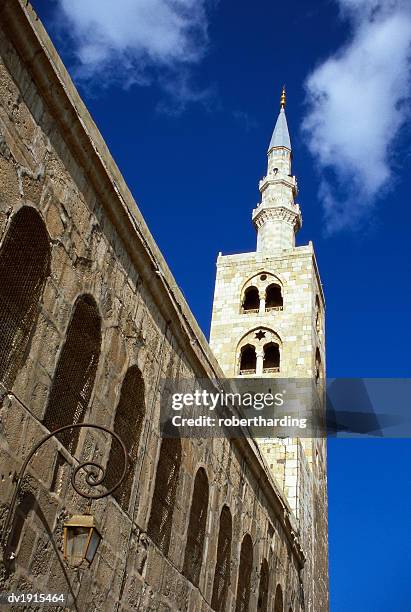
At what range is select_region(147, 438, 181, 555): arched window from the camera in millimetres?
6578

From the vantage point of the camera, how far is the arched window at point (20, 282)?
14.9ft

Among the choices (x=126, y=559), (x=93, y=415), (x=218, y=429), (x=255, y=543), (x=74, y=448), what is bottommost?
(x=126, y=559)

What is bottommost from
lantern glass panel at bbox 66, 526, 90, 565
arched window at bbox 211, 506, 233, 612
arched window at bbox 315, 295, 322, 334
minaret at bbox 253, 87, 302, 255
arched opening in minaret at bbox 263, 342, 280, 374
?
lantern glass panel at bbox 66, 526, 90, 565

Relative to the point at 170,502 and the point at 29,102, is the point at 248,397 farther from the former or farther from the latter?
the point at 29,102

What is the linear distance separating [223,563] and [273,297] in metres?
13.7

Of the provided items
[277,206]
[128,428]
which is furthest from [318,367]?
[128,428]

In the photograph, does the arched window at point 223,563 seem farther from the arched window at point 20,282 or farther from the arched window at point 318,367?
the arched window at point 318,367

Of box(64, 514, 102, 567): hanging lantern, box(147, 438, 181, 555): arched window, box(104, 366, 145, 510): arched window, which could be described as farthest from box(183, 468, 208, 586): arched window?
box(64, 514, 102, 567): hanging lantern

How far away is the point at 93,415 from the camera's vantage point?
541cm

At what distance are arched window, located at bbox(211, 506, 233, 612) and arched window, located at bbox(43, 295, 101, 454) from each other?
3.79 metres

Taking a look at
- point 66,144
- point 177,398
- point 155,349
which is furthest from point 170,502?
point 66,144

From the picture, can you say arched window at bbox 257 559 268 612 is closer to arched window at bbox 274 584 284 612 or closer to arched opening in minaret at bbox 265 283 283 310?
arched window at bbox 274 584 284 612

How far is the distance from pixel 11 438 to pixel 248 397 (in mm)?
10896

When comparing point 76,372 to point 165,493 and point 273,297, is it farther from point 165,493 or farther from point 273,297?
point 273,297
